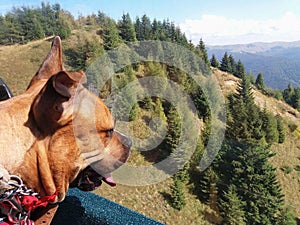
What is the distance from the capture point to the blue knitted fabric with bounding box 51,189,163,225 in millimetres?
3107

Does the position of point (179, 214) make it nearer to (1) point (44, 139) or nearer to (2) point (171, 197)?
(2) point (171, 197)

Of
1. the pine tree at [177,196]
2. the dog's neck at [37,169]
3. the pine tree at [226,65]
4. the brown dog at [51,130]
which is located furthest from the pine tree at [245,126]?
the pine tree at [226,65]

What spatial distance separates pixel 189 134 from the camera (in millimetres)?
32625

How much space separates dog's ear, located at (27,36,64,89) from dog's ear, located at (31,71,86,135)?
0.33 meters

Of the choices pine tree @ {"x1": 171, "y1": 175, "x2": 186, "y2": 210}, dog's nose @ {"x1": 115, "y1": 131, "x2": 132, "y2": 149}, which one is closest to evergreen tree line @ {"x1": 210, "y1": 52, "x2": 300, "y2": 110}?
pine tree @ {"x1": 171, "y1": 175, "x2": 186, "y2": 210}

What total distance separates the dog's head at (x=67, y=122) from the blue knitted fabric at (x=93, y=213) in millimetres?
868

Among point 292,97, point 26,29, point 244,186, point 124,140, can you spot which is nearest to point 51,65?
point 124,140

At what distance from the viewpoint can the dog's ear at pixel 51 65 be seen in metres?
2.14

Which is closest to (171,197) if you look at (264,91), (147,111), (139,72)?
(147,111)

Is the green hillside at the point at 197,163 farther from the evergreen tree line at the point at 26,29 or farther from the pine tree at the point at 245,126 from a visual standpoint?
the evergreen tree line at the point at 26,29

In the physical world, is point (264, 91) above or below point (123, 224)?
below

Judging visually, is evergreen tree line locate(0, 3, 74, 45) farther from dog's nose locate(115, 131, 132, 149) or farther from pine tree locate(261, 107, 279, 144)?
dog's nose locate(115, 131, 132, 149)

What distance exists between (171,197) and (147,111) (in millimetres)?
14416

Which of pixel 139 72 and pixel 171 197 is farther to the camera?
pixel 139 72
